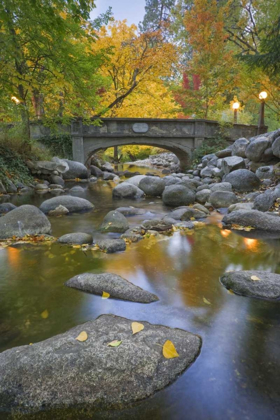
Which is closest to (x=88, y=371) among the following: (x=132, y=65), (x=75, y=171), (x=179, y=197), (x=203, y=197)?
(x=179, y=197)

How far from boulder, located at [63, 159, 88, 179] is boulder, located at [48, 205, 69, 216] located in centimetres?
731

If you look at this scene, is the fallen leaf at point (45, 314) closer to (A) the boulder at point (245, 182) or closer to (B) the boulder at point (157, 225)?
(B) the boulder at point (157, 225)

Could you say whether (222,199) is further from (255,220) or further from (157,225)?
(157,225)

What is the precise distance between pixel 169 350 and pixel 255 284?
1.49 m

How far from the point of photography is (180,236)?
5.26 meters

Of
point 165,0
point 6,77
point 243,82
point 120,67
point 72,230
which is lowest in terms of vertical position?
point 72,230

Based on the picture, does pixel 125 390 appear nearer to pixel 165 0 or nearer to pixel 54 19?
pixel 54 19

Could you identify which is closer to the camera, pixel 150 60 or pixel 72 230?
pixel 72 230

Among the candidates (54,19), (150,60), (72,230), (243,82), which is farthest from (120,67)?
(72,230)

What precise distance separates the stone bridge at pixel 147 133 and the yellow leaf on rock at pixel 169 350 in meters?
14.4

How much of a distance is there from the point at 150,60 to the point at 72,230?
1474cm

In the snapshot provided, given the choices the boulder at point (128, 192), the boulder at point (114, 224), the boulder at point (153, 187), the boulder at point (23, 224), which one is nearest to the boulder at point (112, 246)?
the boulder at point (114, 224)

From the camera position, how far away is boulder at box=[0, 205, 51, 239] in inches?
190

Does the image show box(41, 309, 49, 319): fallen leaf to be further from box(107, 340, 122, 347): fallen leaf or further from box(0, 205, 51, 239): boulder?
box(0, 205, 51, 239): boulder
